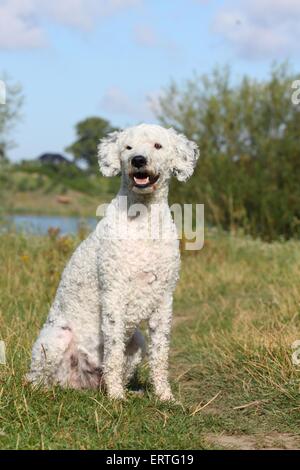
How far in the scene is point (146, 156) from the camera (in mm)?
3971

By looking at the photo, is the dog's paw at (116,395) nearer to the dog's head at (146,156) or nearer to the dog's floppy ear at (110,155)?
the dog's head at (146,156)

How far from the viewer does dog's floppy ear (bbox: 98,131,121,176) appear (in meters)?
4.30

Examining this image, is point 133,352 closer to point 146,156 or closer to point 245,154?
point 146,156


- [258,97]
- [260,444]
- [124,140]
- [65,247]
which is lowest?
[260,444]

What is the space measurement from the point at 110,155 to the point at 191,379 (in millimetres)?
1867

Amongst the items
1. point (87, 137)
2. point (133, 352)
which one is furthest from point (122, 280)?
point (87, 137)

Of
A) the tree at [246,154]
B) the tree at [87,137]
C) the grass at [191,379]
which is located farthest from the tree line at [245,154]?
the tree at [87,137]

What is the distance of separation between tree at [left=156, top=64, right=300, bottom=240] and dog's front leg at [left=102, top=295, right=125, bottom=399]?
8.89m

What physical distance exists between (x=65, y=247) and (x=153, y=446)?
5.37m

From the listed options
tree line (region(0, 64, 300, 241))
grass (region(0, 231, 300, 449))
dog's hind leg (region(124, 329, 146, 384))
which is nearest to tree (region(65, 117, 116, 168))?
tree line (region(0, 64, 300, 241))

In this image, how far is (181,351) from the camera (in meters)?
6.02

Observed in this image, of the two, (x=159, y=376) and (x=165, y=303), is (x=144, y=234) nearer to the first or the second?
(x=165, y=303)
